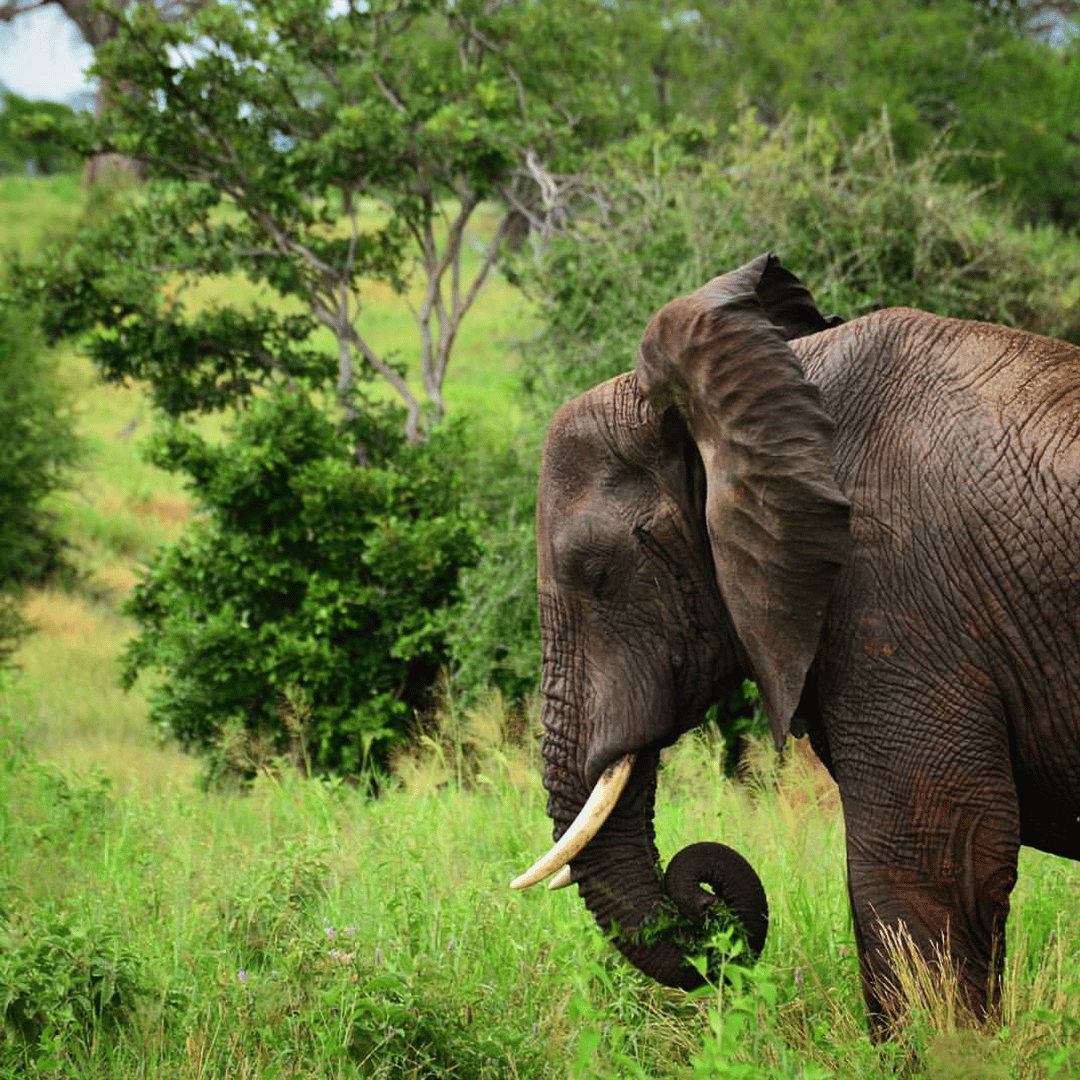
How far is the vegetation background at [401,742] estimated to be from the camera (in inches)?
158

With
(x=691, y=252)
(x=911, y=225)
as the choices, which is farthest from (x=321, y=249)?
(x=911, y=225)

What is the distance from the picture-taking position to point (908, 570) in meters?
3.56

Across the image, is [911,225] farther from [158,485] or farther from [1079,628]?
[158,485]

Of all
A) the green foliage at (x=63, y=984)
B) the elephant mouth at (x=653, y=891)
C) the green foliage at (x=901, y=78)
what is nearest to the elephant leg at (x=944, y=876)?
the elephant mouth at (x=653, y=891)

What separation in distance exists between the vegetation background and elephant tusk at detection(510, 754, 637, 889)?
37 cm

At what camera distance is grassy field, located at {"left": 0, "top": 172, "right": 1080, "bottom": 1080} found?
12.3ft

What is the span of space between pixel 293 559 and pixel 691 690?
23.9 feet

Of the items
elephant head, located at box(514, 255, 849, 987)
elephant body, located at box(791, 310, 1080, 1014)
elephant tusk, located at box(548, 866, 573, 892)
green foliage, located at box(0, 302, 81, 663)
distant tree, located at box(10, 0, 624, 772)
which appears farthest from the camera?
green foliage, located at box(0, 302, 81, 663)

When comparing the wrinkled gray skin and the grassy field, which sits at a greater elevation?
the wrinkled gray skin

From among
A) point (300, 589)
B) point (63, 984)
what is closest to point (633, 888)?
point (63, 984)

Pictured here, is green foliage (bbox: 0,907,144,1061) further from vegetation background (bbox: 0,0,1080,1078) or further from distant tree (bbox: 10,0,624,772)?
distant tree (bbox: 10,0,624,772)

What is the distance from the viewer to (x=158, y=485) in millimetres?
26078

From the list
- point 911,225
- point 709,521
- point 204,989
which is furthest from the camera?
point 911,225

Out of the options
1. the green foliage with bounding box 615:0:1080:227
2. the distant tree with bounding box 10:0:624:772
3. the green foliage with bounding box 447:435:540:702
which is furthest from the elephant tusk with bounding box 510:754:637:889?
the green foliage with bounding box 615:0:1080:227
